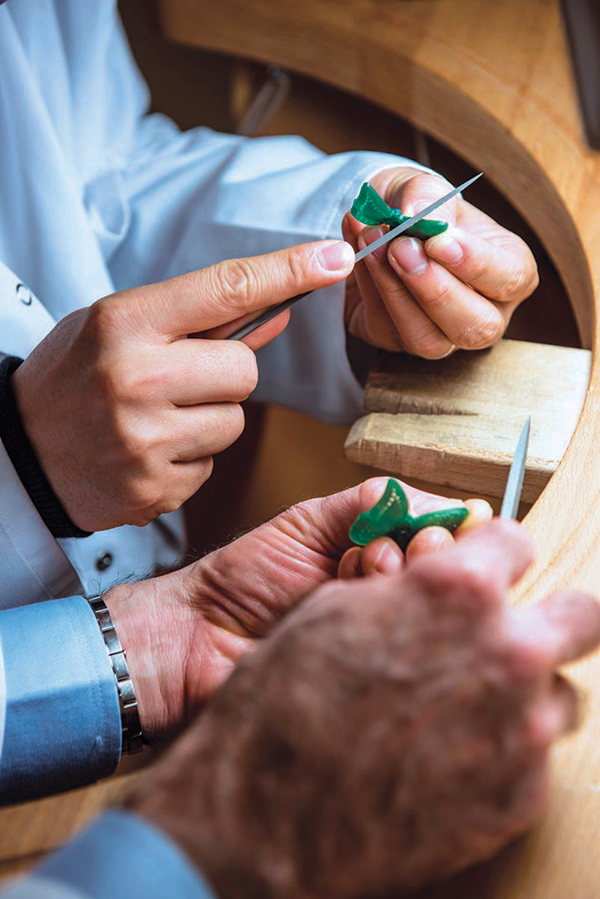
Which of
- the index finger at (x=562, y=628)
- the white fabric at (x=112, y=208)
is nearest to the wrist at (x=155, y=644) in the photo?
the white fabric at (x=112, y=208)

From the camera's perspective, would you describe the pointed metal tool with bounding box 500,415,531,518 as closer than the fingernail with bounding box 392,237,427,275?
Yes

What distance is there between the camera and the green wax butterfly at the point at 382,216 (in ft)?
1.67

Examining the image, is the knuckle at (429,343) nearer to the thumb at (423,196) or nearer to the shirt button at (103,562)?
the thumb at (423,196)

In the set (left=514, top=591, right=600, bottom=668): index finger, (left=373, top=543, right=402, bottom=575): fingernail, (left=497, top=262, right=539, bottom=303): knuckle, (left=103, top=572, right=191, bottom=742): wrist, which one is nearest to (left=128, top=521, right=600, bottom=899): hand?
(left=514, top=591, right=600, bottom=668): index finger

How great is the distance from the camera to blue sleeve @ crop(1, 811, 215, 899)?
0.74 ft

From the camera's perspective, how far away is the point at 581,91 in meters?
0.74

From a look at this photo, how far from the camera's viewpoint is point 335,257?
506 millimetres

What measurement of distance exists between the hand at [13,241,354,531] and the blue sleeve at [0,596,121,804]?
0.37ft

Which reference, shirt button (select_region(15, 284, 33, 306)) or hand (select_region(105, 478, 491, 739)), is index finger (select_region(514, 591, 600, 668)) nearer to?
hand (select_region(105, 478, 491, 739))

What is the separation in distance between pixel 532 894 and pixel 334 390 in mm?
510

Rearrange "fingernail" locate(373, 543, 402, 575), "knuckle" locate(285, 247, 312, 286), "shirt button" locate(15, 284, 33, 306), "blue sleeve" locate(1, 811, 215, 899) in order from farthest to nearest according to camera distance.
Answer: "shirt button" locate(15, 284, 33, 306), "knuckle" locate(285, 247, 312, 286), "fingernail" locate(373, 543, 402, 575), "blue sleeve" locate(1, 811, 215, 899)

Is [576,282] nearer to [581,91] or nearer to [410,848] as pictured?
[581,91]

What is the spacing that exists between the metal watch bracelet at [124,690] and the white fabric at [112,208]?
0.14 m

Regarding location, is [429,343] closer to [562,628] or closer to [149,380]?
[149,380]
